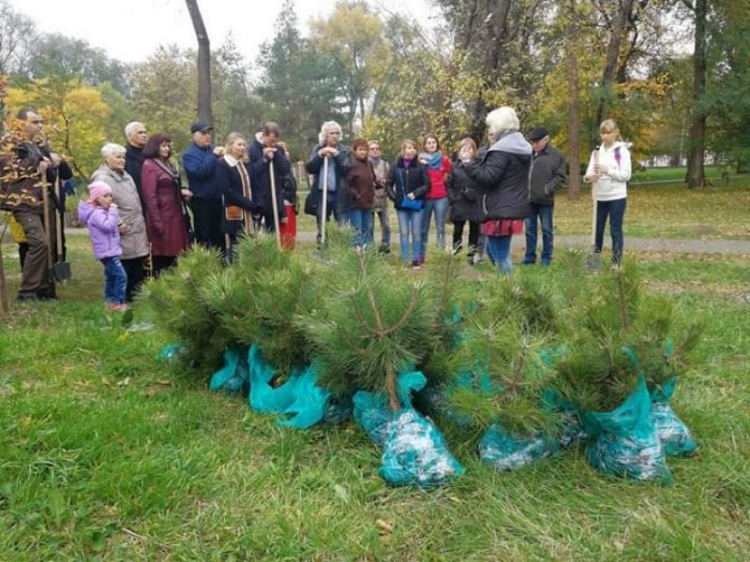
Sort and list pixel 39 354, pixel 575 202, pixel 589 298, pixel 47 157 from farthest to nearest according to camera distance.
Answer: pixel 575 202 → pixel 47 157 → pixel 39 354 → pixel 589 298

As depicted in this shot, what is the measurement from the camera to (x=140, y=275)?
6305 mm

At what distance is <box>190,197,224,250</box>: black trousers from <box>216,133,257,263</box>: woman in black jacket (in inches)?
5.1

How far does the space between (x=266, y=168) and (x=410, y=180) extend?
208cm

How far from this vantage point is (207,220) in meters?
6.78

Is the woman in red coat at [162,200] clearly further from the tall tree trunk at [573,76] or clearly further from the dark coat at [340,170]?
the tall tree trunk at [573,76]

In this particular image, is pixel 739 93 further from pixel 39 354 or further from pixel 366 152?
pixel 39 354

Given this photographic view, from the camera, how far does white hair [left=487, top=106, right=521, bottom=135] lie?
5.56 meters

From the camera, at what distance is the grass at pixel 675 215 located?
492 inches

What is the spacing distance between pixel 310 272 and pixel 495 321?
0.92 m

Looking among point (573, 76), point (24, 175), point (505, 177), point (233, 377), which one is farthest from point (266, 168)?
point (573, 76)

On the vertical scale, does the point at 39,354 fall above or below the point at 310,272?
below

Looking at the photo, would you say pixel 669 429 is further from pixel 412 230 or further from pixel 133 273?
pixel 412 230

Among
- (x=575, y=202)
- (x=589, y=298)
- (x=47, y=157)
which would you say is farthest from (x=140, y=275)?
(x=575, y=202)

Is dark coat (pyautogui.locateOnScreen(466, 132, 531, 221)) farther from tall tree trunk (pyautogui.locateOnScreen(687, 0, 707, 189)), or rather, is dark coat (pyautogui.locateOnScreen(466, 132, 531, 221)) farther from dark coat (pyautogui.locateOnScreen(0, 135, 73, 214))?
tall tree trunk (pyautogui.locateOnScreen(687, 0, 707, 189))
